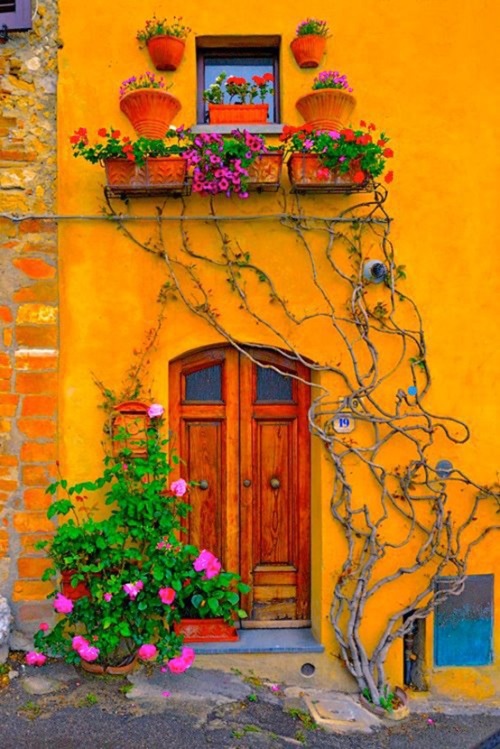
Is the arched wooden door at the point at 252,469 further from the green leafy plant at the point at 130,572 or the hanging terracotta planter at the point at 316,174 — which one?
the hanging terracotta planter at the point at 316,174

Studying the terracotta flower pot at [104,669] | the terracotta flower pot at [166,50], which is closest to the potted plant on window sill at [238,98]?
the terracotta flower pot at [166,50]

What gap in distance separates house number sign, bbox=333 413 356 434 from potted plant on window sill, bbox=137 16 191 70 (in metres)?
2.42

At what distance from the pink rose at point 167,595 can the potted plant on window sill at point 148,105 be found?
2688 millimetres

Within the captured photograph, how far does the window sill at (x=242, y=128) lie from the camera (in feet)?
13.6

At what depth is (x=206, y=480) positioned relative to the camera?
4395 mm

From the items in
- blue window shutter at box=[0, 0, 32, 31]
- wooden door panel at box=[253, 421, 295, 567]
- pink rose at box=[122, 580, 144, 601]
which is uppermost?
blue window shutter at box=[0, 0, 32, 31]

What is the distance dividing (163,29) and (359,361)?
236 centimetres

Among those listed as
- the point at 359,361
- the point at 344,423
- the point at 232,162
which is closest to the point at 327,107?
the point at 232,162

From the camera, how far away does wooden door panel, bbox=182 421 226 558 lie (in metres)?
4.39

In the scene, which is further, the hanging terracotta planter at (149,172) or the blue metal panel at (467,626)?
the blue metal panel at (467,626)

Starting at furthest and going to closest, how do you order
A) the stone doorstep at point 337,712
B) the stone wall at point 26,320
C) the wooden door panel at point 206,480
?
the wooden door panel at point 206,480, the stone wall at point 26,320, the stone doorstep at point 337,712

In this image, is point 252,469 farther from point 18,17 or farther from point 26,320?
point 18,17

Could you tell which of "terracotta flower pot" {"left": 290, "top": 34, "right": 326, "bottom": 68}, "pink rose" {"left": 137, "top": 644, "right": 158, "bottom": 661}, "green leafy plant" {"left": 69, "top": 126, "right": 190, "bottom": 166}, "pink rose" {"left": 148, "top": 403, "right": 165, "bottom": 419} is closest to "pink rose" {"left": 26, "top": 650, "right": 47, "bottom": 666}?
"pink rose" {"left": 137, "top": 644, "right": 158, "bottom": 661}

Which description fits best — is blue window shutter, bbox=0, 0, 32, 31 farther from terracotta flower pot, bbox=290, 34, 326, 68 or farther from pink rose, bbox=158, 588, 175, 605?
pink rose, bbox=158, 588, 175, 605
